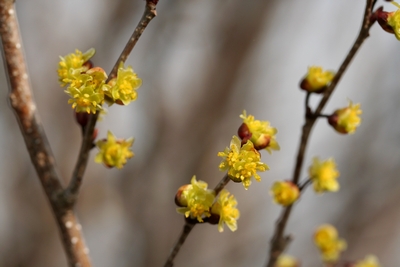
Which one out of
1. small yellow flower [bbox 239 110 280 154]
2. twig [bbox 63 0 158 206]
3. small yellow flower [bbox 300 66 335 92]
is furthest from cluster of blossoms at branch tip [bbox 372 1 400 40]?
twig [bbox 63 0 158 206]

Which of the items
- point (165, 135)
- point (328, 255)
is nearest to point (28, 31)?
point (165, 135)

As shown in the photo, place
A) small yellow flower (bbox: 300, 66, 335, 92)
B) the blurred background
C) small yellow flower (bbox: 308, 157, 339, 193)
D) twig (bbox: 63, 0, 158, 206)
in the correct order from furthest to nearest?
the blurred background < small yellow flower (bbox: 308, 157, 339, 193) < small yellow flower (bbox: 300, 66, 335, 92) < twig (bbox: 63, 0, 158, 206)

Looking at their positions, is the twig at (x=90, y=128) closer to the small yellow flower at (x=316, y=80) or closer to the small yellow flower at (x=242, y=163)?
the small yellow flower at (x=242, y=163)

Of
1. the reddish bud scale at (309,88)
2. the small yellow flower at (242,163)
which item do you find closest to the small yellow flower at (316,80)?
the reddish bud scale at (309,88)

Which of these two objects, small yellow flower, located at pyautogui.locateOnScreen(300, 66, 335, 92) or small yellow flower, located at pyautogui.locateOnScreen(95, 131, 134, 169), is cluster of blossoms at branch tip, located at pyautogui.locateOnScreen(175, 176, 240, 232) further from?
small yellow flower, located at pyautogui.locateOnScreen(300, 66, 335, 92)

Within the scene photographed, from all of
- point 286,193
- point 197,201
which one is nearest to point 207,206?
point 197,201

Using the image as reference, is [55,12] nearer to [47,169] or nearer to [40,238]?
[40,238]

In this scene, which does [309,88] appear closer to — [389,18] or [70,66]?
[389,18]
